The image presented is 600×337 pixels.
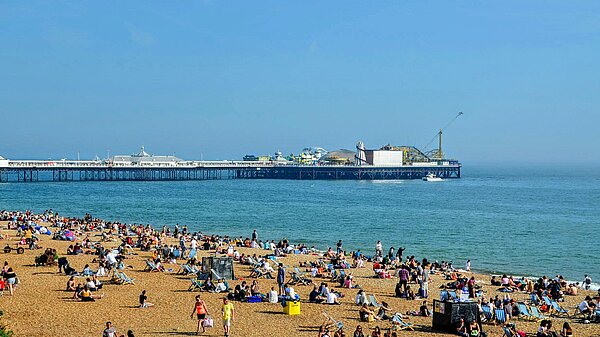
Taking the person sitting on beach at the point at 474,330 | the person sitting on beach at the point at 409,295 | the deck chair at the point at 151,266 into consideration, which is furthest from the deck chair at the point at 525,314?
the deck chair at the point at 151,266

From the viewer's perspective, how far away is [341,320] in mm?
14414

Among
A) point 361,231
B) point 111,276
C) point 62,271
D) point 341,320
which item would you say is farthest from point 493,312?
point 361,231

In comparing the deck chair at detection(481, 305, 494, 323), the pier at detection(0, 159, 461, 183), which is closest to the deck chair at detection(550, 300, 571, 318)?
the deck chair at detection(481, 305, 494, 323)

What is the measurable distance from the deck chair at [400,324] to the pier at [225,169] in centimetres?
7985

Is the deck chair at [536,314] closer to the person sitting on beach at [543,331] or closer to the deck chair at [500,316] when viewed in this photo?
the deck chair at [500,316]

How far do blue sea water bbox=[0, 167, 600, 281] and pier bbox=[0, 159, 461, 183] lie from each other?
18131mm

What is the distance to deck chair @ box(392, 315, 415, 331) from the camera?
45.1 feet

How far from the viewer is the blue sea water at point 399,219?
29906 millimetres

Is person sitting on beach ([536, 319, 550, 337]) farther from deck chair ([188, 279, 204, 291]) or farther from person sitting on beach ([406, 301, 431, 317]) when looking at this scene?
deck chair ([188, 279, 204, 291])

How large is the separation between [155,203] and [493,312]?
46261 mm

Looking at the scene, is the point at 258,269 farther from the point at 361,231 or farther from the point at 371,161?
the point at 371,161

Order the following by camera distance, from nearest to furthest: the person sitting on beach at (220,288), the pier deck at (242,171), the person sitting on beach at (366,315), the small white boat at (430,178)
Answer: the person sitting on beach at (366,315)
the person sitting on beach at (220,288)
the pier deck at (242,171)
the small white boat at (430,178)

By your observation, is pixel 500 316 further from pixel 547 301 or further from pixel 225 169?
pixel 225 169

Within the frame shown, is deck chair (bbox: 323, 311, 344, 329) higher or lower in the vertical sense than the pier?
lower
